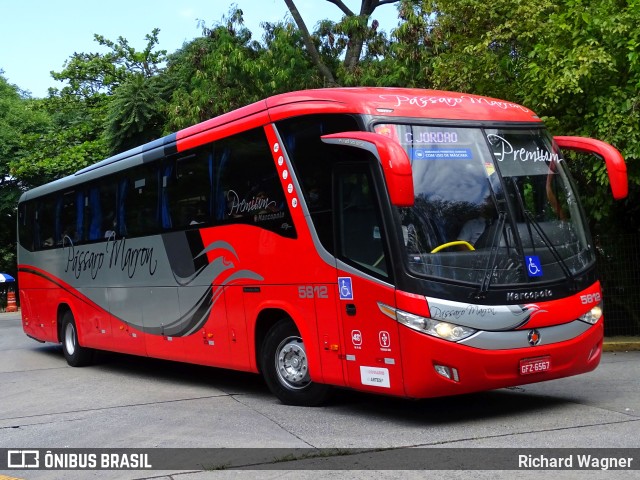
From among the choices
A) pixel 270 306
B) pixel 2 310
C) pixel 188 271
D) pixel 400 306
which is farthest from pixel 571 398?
pixel 2 310

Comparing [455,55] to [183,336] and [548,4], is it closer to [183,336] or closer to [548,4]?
[548,4]

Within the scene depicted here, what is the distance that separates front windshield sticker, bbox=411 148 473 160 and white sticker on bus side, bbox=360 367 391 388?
2042 millimetres

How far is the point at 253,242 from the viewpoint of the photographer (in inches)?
393

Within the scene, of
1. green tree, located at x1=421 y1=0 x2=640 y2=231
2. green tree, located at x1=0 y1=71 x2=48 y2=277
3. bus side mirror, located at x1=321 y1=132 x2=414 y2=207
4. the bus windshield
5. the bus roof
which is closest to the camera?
bus side mirror, located at x1=321 y1=132 x2=414 y2=207

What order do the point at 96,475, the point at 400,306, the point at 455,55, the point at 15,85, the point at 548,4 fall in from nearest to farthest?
the point at 96,475, the point at 400,306, the point at 548,4, the point at 455,55, the point at 15,85

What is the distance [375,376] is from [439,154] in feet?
7.25

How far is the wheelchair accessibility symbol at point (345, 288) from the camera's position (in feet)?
27.8

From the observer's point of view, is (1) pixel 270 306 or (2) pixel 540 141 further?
(1) pixel 270 306

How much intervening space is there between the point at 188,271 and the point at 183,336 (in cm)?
92

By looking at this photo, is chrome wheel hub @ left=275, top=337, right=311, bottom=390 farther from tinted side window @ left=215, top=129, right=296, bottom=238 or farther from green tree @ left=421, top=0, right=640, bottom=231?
green tree @ left=421, top=0, right=640, bottom=231

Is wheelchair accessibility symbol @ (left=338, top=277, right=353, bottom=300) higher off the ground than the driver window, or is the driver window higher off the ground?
the driver window

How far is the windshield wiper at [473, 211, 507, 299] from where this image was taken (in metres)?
7.89

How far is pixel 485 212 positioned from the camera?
819 cm

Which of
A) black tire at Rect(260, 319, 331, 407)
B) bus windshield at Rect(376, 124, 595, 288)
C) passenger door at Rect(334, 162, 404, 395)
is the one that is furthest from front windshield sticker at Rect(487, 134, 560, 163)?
black tire at Rect(260, 319, 331, 407)
